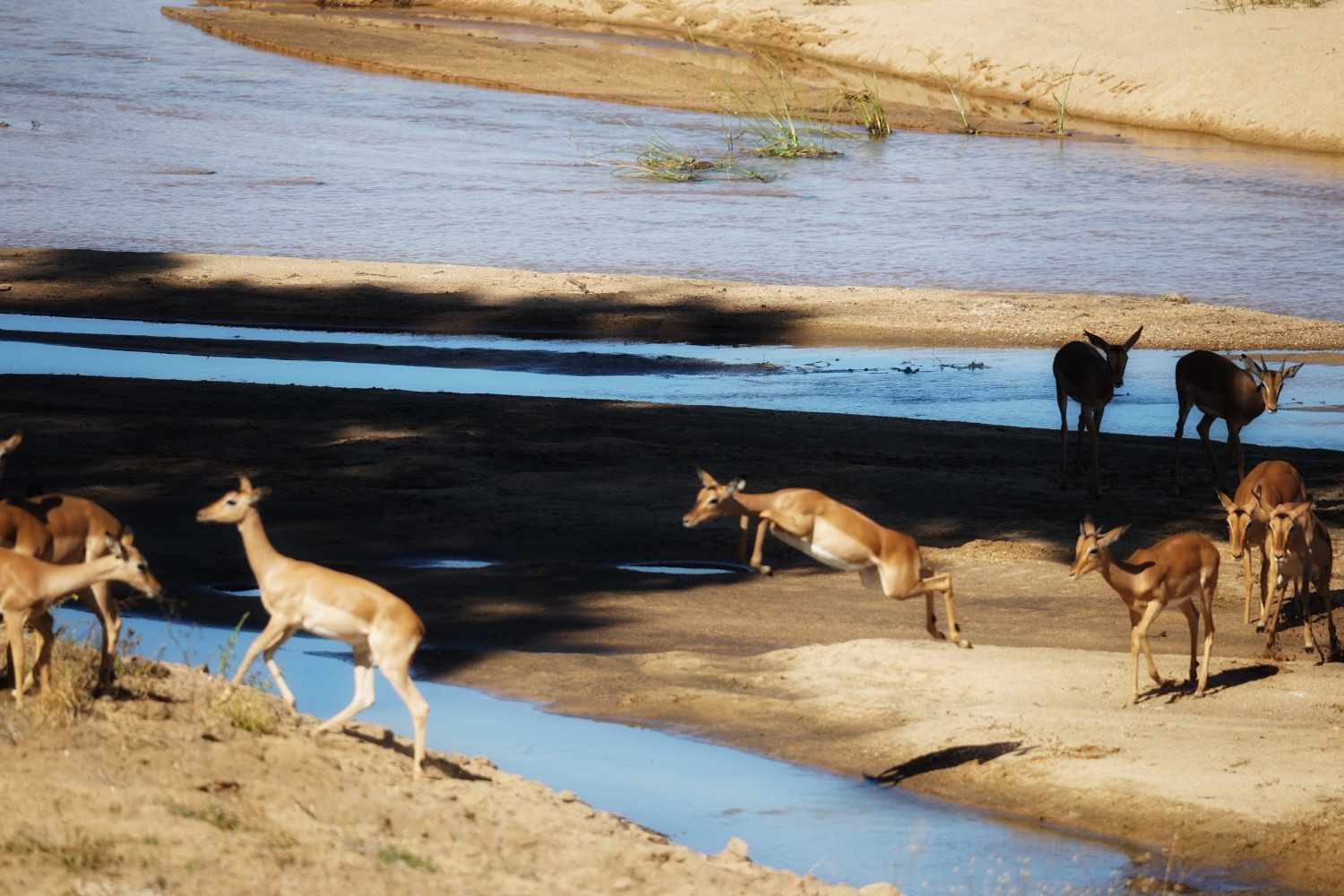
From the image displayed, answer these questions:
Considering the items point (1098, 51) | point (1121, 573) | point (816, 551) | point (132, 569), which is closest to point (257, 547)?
point (132, 569)

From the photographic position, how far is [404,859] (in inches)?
244

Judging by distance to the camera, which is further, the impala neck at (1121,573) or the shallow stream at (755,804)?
the impala neck at (1121,573)

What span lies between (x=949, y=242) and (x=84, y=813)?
2672cm

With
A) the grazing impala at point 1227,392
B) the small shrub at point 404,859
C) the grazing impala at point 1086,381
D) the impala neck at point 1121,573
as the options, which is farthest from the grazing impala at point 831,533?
the grazing impala at point 1227,392

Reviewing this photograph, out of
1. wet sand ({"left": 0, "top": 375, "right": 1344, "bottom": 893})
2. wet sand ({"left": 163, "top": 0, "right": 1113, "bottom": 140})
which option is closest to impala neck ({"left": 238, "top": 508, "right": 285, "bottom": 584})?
wet sand ({"left": 0, "top": 375, "right": 1344, "bottom": 893})

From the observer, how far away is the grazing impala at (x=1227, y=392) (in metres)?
15.5

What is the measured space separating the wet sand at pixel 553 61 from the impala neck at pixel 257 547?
3951 cm

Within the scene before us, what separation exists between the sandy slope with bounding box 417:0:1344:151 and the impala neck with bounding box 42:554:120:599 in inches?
1740

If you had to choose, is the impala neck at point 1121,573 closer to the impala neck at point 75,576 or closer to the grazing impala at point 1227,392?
the impala neck at point 75,576

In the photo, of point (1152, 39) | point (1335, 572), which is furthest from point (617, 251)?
point (1152, 39)

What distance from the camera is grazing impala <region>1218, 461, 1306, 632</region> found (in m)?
11.0

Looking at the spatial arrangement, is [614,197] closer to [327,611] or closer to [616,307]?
[616,307]

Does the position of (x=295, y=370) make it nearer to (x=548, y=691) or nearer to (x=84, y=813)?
(x=548, y=691)

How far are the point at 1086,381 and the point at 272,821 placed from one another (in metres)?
11.3
